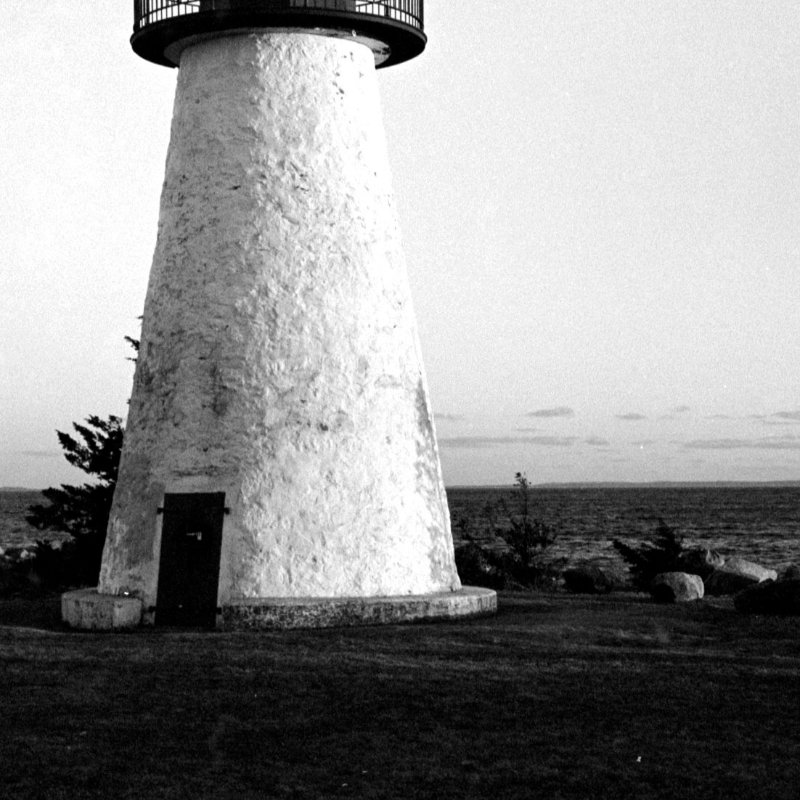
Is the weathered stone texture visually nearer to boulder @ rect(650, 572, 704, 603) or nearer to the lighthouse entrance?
the lighthouse entrance

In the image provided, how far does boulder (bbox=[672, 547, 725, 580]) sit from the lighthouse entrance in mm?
13322

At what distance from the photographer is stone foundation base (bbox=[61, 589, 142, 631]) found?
682 inches

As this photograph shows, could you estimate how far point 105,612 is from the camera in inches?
683

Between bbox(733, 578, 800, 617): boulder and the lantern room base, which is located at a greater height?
bbox(733, 578, 800, 617): boulder

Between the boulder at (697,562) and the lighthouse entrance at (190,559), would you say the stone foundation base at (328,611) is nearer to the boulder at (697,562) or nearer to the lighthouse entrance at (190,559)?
the lighthouse entrance at (190,559)

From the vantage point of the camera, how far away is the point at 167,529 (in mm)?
17547

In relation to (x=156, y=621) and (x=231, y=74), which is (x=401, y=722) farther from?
(x=231, y=74)

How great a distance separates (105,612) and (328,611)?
2.46 meters

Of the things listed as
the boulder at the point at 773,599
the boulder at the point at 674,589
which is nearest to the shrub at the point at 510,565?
the boulder at the point at 674,589

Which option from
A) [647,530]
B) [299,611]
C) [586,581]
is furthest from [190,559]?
[647,530]

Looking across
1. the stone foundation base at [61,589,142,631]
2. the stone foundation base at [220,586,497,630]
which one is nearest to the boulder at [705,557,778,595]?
the stone foundation base at [220,586,497,630]

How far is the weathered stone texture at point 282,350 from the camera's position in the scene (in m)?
17.3

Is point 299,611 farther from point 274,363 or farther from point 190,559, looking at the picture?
point 274,363

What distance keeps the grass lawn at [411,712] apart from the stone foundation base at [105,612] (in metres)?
0.62
